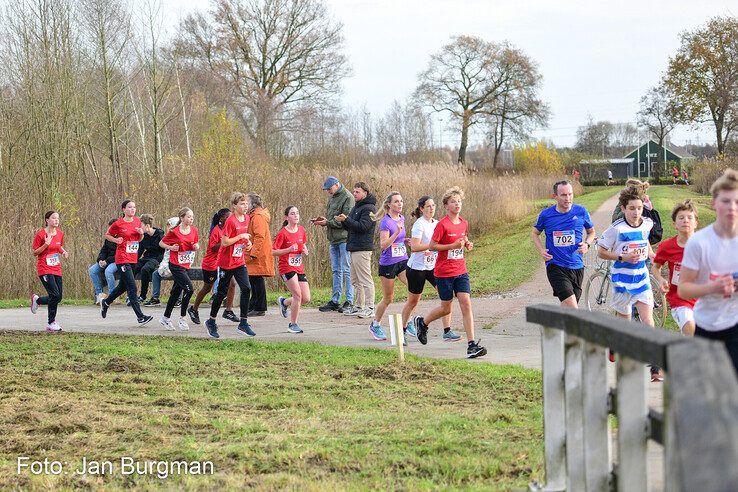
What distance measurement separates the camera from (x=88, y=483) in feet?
20.8

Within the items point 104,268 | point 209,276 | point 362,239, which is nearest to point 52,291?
point 209,276

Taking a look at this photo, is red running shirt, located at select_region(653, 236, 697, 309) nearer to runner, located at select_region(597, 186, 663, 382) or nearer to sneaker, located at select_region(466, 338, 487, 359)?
runner, located at select_region(597, 186, 663, 382)

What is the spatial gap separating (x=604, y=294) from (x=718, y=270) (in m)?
9.00

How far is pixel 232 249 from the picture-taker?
45.2 ft

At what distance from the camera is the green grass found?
20.7 ft

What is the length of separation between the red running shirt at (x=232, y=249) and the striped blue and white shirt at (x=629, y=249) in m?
5.45

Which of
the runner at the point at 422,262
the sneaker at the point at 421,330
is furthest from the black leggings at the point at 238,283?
the sneaker at the point at 421,330

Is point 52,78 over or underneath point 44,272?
over

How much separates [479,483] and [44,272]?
10945mm

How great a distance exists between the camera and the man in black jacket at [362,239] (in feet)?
51.0

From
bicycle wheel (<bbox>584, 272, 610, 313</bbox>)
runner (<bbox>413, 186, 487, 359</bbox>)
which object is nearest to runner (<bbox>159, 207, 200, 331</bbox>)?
runner (<bbox>413, 186, 487, 359</bbox>)

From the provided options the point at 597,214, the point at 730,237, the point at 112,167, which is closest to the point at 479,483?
the point at 730,237

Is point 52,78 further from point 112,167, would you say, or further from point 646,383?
point 646,383

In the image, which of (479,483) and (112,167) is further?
(112,167)
